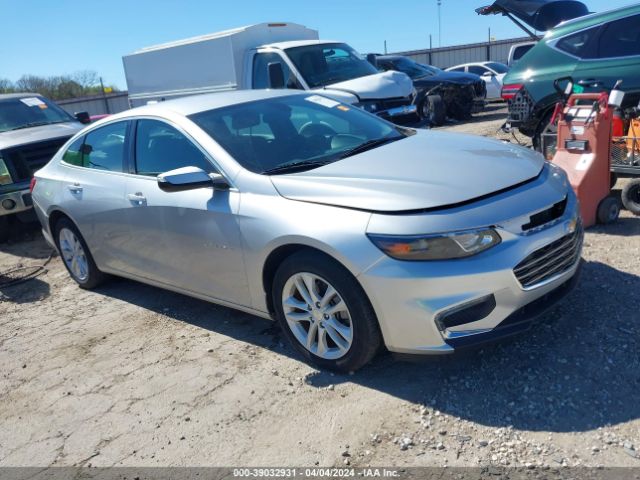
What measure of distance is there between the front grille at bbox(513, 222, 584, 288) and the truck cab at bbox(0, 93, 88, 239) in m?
6.36

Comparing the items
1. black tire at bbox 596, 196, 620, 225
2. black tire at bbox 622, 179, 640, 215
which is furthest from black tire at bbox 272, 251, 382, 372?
black tire at bbox 622, 179, 640, 215

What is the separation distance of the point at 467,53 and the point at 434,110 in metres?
14.4

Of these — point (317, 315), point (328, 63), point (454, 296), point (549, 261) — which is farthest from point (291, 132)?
point (328, 63)

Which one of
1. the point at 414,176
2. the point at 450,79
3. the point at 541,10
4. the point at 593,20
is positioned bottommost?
the point at 450,79

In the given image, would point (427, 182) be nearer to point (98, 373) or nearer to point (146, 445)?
point (146, 445)

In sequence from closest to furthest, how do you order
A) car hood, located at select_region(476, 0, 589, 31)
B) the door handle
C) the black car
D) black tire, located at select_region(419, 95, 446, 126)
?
the door handle, car hood, located at select_region(476, 0, 589, 31), black tire, located at select_region(419, 95, 446, 126), the black car

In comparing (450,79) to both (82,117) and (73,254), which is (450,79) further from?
(73,254)

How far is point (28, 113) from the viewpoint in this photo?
887 cm

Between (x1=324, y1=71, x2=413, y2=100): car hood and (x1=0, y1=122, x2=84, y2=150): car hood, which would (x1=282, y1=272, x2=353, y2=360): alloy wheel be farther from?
(x1=324, y1=71, x2=413, y2=100): car hood

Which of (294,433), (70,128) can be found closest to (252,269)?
(294,433)

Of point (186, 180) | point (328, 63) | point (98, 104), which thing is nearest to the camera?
point (186, 180)

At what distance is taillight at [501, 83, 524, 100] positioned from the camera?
739 cm

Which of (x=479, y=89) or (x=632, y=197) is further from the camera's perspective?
(x=479, y=89)

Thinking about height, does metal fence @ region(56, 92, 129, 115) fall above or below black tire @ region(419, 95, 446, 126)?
above
